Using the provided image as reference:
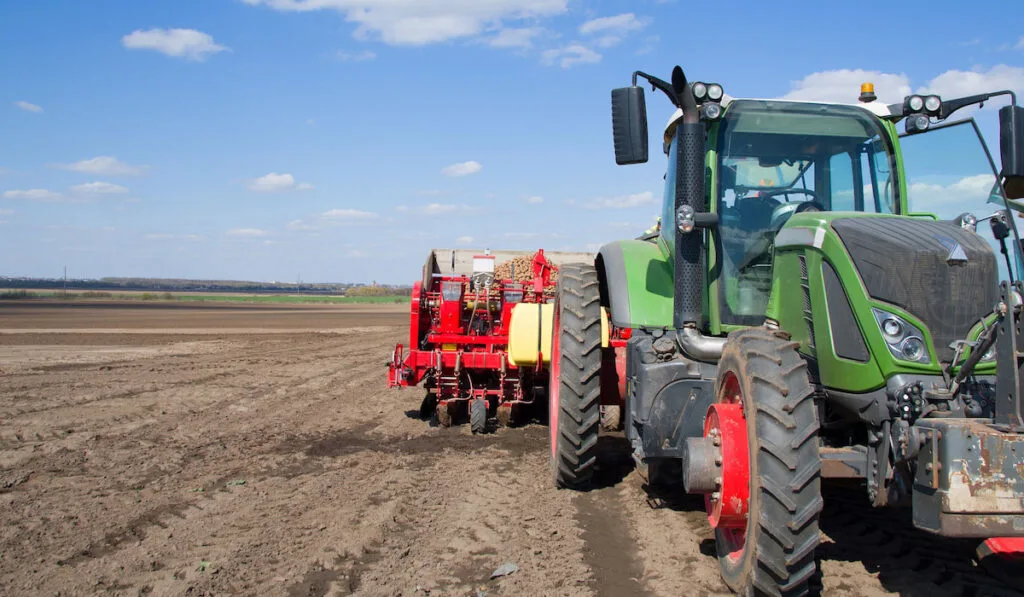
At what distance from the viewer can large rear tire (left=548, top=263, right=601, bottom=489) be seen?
18.2 feet

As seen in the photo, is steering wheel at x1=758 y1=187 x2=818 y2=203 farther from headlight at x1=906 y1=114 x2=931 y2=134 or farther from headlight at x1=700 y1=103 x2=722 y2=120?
headlight at x1=906 y1=114 x2=931 y2=134

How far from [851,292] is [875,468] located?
0.80 metres

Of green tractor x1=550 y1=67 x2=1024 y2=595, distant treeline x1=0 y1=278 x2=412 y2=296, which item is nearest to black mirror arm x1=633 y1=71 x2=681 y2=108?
green tractor x1=550 y1=67 x2=1024 y2=595

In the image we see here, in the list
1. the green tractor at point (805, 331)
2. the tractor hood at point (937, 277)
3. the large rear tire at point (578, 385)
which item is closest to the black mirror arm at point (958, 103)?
the green tractor at point (805, 331)

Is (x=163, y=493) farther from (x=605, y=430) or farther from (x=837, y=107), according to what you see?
(x=837, y=107)

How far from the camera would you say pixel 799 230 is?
410 centimetres

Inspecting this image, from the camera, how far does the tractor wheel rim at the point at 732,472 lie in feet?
11.6

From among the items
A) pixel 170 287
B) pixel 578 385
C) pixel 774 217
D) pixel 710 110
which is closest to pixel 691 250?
pixel 774 217

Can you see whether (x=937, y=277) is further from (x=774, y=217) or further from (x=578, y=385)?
(x=578, y=385)

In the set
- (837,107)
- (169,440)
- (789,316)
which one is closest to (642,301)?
(789,316)

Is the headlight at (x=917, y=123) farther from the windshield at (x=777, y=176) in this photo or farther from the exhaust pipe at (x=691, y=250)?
the exhaust pipe at (x=691, y=250)

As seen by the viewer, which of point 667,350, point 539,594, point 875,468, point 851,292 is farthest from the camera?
point 667,350

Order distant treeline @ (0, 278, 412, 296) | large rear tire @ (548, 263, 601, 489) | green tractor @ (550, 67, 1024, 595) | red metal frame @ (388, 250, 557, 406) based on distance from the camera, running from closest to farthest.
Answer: green tractor @ (550, 67, 1024, 595) < large rear tire @ (548, 263, 601, 489) < red metal frame @ (388, 250, 557, 406) < distant treeline @ (0, 278, 412, 296)

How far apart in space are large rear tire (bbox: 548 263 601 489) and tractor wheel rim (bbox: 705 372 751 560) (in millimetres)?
1716
